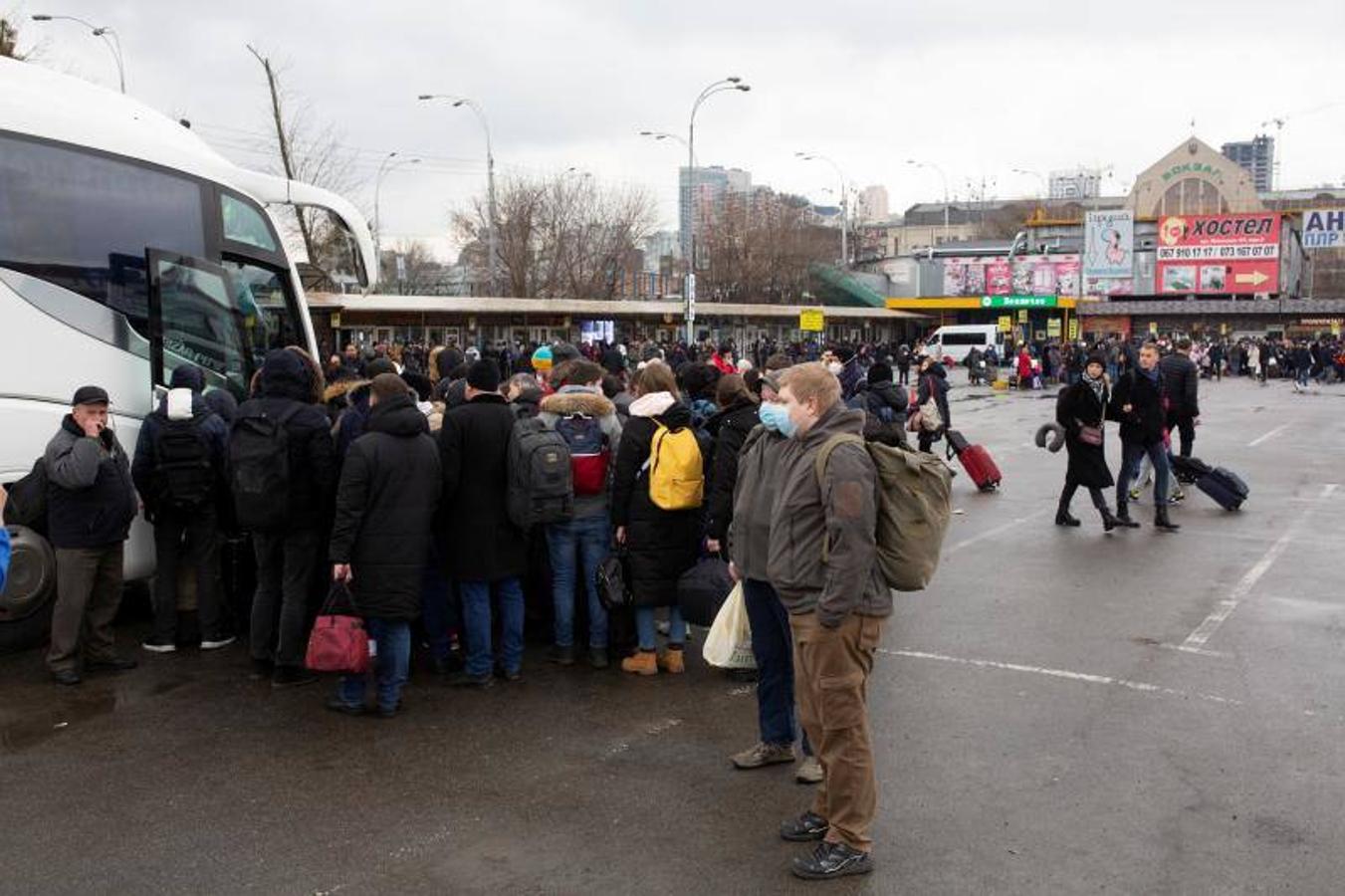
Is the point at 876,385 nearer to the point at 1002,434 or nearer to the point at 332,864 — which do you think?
the point at 332,864

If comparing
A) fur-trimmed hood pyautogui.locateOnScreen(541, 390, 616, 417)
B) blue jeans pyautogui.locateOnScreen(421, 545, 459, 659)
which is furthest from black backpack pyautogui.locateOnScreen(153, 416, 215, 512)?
fur-trimmed hood pyautogui.locateOnScreen(541, 390, 616, 417)

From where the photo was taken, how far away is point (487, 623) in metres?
6.73

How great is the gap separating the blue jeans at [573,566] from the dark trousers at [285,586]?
4.61 feet

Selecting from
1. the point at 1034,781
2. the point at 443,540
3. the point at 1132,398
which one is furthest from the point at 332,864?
the point at 1132,398

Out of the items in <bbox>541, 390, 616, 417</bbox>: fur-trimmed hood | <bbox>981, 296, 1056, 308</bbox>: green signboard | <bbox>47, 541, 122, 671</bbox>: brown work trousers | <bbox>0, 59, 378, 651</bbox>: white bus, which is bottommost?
<bbox>47, 541, 122, 671</bbox>: brown work trousers

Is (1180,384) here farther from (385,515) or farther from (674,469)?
(385,515)

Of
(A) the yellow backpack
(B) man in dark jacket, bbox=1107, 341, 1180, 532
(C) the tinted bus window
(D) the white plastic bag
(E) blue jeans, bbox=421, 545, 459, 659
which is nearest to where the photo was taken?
(D) the white plastic bag

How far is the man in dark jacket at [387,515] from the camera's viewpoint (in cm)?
600

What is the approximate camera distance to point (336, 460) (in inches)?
260

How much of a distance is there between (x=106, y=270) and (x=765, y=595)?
17.6 ft

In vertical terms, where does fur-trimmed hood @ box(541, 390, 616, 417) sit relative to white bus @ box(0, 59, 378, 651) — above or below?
below

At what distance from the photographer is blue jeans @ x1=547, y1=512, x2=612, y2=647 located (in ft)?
23.1

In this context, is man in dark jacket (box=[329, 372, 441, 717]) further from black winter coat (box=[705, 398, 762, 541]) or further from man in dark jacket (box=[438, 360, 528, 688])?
black winter coat (box=[705, 398, 762, 541])

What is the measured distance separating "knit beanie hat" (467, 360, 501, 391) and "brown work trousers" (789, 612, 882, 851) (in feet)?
9.16
